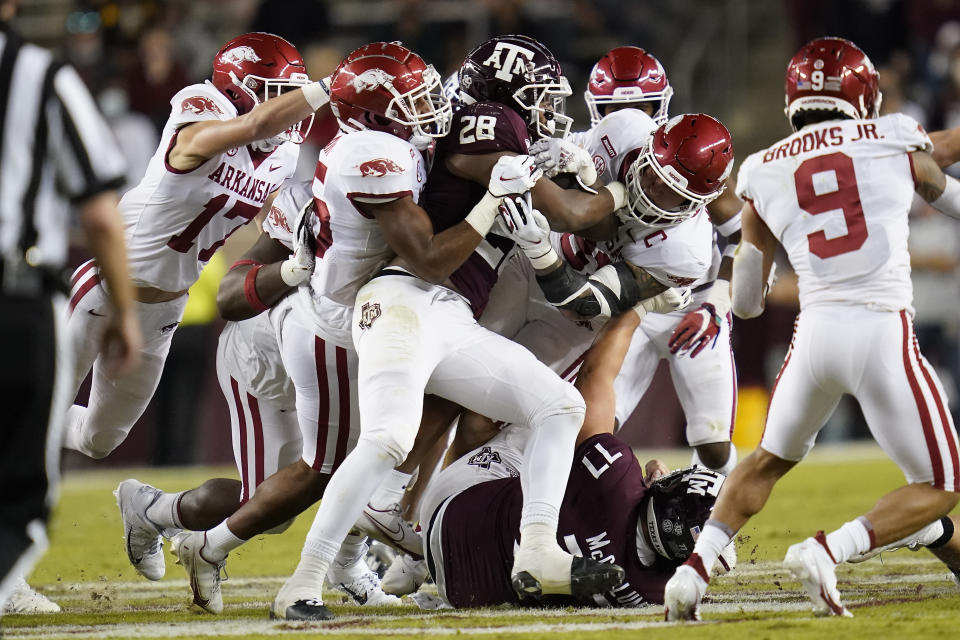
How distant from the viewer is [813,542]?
4.13 metres

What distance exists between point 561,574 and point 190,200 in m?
2.36

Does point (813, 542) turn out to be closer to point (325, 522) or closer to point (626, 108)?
point (325, 522)

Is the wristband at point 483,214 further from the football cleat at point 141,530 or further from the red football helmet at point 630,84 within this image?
the football cleat at point 141,530

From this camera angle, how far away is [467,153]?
4.71 m

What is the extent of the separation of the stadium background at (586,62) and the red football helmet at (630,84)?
476cm

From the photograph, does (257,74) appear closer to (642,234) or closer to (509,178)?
(509,178)

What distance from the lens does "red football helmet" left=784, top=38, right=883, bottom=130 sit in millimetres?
4512

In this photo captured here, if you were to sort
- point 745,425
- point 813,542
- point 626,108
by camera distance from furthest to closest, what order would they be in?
point 745,425, point 626,108, point 813,542

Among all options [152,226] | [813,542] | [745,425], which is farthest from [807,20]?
[813,542]

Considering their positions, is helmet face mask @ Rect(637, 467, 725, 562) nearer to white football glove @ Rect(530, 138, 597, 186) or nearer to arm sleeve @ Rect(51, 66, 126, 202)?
white football glove @ Rect(530, 138, 597, 186)

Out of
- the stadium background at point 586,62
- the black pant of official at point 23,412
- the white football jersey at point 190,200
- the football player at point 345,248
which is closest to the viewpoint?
the black pant of official at point 23,412

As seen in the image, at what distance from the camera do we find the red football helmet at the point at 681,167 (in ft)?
16.0

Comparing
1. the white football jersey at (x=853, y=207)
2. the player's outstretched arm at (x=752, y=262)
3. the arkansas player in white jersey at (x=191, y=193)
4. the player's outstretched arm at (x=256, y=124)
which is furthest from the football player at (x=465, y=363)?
the arkansas player in white jersey at (x=191, y=193)

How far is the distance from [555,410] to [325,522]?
2.73 ft
